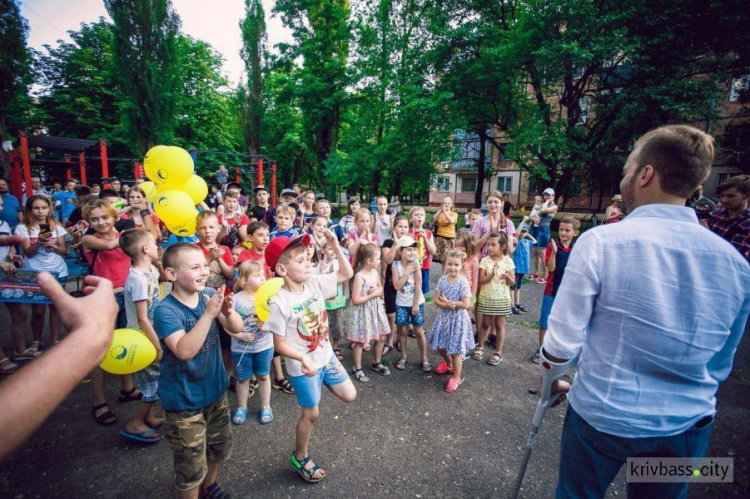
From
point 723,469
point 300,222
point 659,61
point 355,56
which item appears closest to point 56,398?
point 723,469

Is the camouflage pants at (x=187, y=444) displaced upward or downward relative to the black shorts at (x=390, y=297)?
downward

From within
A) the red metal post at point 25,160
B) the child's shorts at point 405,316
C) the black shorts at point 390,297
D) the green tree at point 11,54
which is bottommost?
the child's shorts at point 405,316

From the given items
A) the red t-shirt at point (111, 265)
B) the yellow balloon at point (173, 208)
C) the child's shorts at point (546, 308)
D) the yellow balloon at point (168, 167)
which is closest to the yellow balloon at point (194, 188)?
the yellow balloon at point (168, 167)

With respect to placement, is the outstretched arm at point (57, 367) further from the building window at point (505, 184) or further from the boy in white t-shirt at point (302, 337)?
the building window at point (505, 184)

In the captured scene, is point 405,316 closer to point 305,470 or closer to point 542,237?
point 305,470

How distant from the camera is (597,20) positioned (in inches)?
513

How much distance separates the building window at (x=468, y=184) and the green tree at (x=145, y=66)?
102 feet

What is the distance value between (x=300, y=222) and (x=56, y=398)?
18.6ft

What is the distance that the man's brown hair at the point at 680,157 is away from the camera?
4.64ft

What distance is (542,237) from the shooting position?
8008 mm

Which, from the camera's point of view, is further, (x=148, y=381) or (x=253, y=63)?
(x=253, y=63)

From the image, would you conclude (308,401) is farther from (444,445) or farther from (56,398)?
(56,398)

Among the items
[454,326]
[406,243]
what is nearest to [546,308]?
[454,326]

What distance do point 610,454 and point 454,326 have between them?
2.37m
